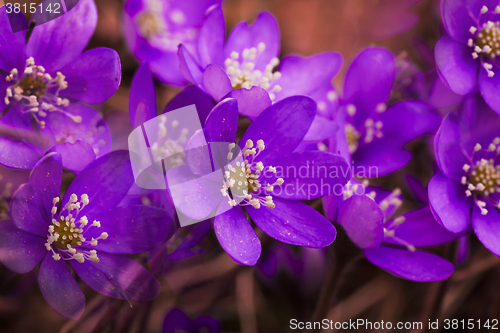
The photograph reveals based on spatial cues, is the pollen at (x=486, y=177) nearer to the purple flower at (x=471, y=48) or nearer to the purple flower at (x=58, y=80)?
the purple flower at (x=471, y=48)

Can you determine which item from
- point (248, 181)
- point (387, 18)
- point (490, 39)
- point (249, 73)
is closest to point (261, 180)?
point (248, 181)

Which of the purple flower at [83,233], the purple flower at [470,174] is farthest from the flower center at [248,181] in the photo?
the purple flower at [470,174]

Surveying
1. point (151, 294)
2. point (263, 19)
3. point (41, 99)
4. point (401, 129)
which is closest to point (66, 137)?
point (41, 99)

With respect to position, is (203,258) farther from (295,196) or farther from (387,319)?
(387,319)

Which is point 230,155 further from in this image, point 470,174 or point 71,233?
point 470,174

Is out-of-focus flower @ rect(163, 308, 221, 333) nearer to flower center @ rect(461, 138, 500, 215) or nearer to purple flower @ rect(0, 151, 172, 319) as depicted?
purple flower @ rect(0, 151, 172, 319)

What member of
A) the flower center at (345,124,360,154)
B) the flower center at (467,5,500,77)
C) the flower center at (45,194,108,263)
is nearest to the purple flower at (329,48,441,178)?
the flower center at (345,124,360,154)
